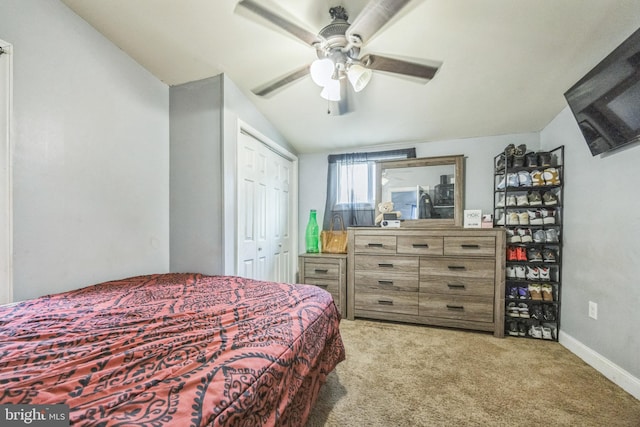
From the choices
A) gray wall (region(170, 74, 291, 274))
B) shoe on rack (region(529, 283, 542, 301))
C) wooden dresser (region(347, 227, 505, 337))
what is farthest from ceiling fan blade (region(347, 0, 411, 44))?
shoe on rack (region(529, 283, 542, 301))

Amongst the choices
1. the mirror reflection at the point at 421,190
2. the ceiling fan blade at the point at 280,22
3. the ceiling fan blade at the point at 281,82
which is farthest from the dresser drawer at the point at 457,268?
the ceiling fan blade at the point at 280,22

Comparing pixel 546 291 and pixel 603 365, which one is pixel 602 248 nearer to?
pixel 546 291

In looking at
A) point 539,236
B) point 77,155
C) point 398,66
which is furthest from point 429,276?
point 77,155

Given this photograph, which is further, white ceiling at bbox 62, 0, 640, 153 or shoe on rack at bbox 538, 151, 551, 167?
shoe on rack at bbox 538, 151, 551, 167

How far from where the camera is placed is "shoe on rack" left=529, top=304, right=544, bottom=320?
2320 mm

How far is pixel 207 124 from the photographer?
2064mm

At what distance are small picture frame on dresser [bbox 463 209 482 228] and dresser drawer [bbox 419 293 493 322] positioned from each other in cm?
70

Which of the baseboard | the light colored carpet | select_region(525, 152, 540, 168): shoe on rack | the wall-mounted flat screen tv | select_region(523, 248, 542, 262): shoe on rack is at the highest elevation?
the wall-mounted flat screen tv

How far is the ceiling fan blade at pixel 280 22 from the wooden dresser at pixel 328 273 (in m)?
2.06

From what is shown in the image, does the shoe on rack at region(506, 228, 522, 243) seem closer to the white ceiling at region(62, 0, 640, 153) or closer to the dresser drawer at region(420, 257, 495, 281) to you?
the dresser drawer at region(420, 257, 495, 281)

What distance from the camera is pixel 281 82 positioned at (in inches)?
66.5

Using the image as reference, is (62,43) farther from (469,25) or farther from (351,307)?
(351,307)

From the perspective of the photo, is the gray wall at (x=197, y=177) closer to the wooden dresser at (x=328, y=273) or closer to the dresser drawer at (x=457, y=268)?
the wooden dresser at (x=328, y=273)

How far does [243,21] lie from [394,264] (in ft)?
7.81
